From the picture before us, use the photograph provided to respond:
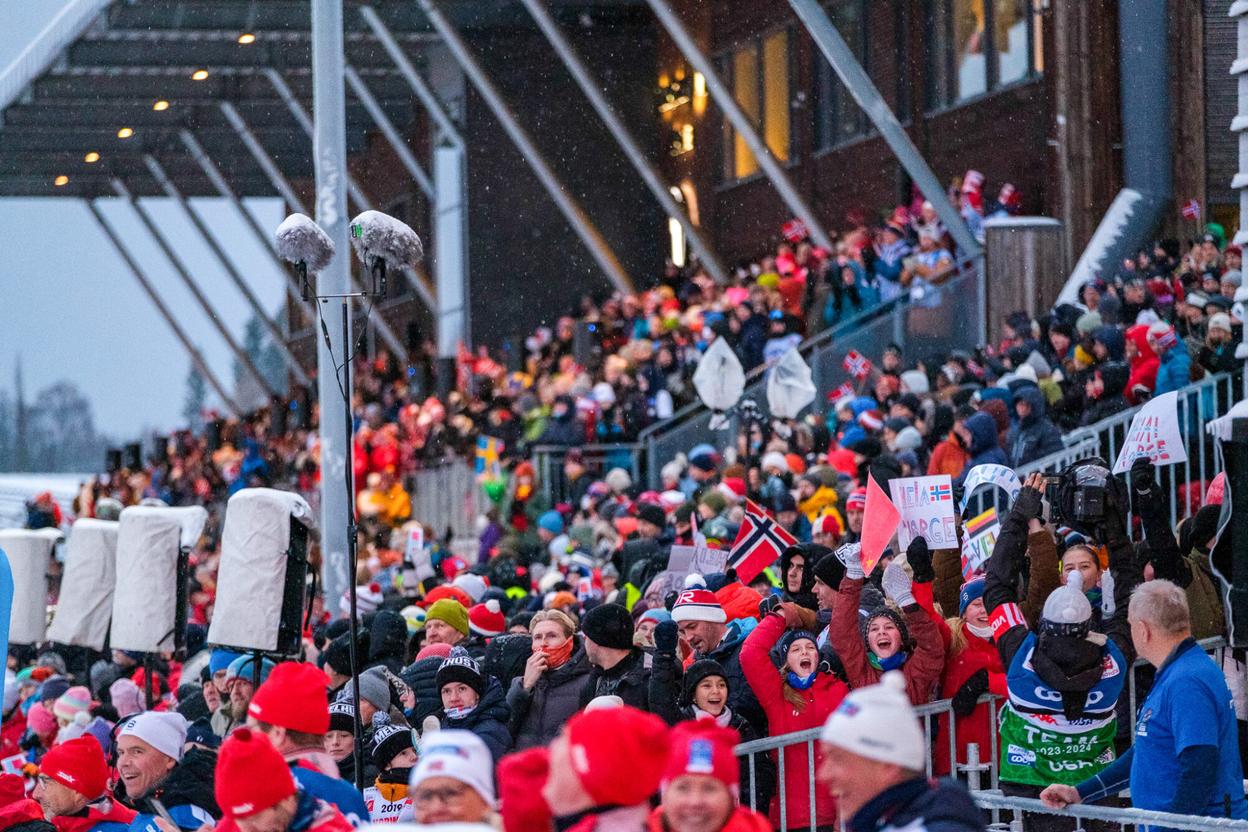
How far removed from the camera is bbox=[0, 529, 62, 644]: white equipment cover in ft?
52.6

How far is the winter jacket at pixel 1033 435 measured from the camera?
13062mm

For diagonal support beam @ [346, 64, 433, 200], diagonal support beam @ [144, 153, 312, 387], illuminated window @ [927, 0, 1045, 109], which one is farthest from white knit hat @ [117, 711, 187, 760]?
diagonal support beam @ [144, 153, 312, 387]

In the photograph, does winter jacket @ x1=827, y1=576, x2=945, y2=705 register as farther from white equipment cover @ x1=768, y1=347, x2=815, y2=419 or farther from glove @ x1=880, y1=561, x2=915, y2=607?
white equipment cover @ x1=768, y1=347, x2=815, y2=419

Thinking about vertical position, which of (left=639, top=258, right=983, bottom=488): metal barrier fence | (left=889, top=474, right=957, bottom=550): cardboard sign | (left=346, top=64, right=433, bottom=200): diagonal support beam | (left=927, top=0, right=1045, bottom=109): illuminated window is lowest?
(left=889, top=474, right=957, bottom=550): cardboard sign

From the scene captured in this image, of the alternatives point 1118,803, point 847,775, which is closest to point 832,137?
point 1118,803

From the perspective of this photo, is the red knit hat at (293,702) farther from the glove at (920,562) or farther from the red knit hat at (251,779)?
the glove at (920,562)

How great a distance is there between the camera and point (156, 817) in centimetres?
766

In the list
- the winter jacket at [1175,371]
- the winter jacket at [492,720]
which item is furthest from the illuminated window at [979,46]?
the winter jacket at [492,720]

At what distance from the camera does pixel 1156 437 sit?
31.3ft

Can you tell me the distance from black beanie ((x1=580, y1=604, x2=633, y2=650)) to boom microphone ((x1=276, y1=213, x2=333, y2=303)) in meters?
3.15

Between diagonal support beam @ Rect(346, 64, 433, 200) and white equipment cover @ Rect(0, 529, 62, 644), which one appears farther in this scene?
diagonal support beam @ Rect(346, 64, 433, 200)

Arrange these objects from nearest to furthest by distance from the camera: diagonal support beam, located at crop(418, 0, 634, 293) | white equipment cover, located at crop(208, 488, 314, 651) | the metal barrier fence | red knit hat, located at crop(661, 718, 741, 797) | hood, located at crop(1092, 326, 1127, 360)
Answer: red knit hat, located at crop(661, 718, 741, 797) < white equipment cover, located at crop(208, 488, 314, 651) < hood, located at crop(1092, 326, 1127, 360) < the metal barrier fence < diagonal support beam, located at crop(418, 0, 634, 293)

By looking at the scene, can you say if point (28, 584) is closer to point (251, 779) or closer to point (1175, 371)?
point (1175, 371)

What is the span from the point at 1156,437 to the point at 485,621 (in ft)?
13.5
